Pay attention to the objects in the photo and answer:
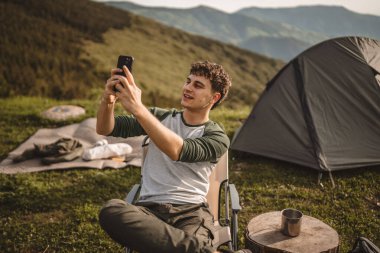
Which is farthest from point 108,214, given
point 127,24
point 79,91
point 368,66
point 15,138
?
point 127,24

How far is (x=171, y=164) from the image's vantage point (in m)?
3.02

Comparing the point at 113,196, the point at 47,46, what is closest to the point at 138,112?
the point at 113,196

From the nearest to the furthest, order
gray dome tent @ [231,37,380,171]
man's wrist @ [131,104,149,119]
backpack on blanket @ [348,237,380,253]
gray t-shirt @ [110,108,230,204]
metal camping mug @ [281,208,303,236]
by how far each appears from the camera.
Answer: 1. man's wrist @ [131,104,149,119]
2. backpack on blanket @ [348,237,380,253]
3. gray t-shirt @ [110,108,230,204]
4. metal camping mug @ [281,208,303,236]
5. gray dome tent @ [231,37,380,171]

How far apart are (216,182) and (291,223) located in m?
0.94

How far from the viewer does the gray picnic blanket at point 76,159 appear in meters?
6.41

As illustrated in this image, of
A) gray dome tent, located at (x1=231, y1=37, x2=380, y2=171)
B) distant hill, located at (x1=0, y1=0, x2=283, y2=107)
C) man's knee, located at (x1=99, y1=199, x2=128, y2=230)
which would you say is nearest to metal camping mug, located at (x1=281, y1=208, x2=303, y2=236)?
man's knee, located at (x1=99, y1=199, x2=128, y2=230)

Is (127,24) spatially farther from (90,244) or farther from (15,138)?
(90,244)

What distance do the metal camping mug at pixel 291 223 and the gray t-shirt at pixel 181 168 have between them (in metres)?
0.77

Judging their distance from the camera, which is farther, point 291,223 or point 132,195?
point 132,195

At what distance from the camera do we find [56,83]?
48.3ft

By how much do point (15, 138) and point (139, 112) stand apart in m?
7.03

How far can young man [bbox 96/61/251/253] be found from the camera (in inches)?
93.0

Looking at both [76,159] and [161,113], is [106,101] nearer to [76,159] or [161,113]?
[161,113]

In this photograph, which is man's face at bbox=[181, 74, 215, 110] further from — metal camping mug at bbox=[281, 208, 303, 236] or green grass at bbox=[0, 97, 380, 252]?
green grass at bbox=[0, 97, 380, 252]
